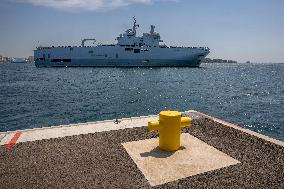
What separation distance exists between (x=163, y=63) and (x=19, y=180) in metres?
85.2

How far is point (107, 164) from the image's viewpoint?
221 inches

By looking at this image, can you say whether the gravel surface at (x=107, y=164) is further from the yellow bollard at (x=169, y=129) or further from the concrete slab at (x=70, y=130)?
the yellow bollard at (x=169, y=129)

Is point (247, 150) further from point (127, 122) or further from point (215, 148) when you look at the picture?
point (127, 122)

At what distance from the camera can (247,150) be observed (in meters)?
6.49

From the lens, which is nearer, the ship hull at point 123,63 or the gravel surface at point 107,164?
the gravel surface at point 107,164

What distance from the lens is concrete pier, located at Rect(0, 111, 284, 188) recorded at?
4.91 metres

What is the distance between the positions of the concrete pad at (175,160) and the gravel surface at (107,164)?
177mm

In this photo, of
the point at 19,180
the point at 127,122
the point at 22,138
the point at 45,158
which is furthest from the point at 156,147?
the point at 22,138

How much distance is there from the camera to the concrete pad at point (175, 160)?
17.3 ft

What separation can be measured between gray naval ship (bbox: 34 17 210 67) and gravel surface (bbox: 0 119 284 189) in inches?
3158

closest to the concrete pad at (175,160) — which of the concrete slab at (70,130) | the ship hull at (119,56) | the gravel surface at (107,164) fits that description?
the gravel surface at (107,164)

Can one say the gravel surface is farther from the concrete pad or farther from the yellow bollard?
the yellow bollard

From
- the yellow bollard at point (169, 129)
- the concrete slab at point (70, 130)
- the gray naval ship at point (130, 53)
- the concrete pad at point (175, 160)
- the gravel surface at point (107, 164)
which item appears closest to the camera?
the gravel surface at point (107, 164)

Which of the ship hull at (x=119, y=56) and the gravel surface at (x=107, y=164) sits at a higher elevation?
the ship hull at (x=119, y=56)
